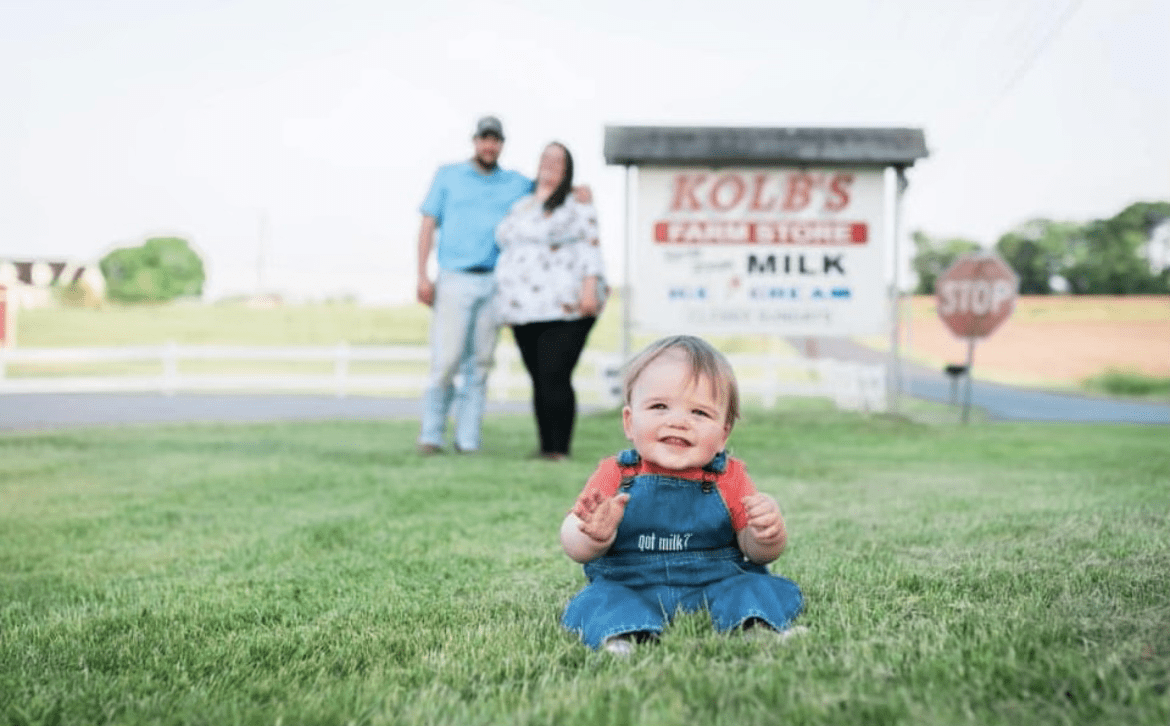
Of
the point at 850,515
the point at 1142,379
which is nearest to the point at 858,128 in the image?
the point at 850,515

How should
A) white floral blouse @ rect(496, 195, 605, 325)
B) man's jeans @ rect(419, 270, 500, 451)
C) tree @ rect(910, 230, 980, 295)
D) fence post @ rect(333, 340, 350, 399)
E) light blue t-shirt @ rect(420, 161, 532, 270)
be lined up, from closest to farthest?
1. white floral blouse @ rect(496, 195, 605, 325)
2. light blue t-shirt @ rect(420, 161, 532, 270)
3. man's jeans @ rect(419, 270, 500, 451)
4. fence post @ rect(333, 340, 350, 399)
5. tree @ rect(910, 230, 980, 295)

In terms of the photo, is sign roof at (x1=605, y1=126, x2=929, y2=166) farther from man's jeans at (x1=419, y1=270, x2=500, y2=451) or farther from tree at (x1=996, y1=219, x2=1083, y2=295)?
tree at (x1=996, y1=219, x2=1083, y2=295)

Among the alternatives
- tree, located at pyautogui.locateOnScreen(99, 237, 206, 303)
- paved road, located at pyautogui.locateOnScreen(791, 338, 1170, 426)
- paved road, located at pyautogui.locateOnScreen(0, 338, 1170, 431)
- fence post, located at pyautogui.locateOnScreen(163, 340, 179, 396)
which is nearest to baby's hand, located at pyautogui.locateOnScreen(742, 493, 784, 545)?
paved road, located at pyautogui.locateOnScreen(0, 338, 1170, 431)

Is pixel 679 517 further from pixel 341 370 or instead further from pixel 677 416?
pixel 341 370

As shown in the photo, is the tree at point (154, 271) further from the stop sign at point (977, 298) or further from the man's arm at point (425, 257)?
the man's arm at point (425, 257)

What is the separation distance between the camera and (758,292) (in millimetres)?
14195

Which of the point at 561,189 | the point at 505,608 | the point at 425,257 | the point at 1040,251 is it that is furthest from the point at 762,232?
the point at 1040,251

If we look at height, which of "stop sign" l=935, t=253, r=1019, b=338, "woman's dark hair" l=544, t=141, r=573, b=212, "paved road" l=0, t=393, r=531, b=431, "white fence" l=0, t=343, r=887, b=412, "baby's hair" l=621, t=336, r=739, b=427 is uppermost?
"woman's dark hair" l=544, t=141, r=573, b=212

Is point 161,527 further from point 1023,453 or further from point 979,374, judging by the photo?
point 979,374

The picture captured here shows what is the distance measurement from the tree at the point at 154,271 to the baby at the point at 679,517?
7918cm

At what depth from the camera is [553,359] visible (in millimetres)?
7848

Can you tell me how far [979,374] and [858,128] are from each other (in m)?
21.7

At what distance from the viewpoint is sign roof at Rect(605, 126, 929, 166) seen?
1392 cm

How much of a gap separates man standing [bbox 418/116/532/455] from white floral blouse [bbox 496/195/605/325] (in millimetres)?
438
